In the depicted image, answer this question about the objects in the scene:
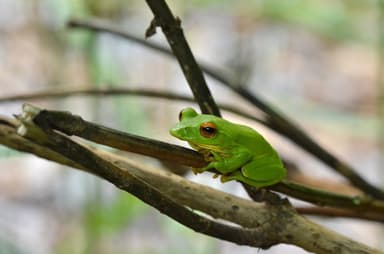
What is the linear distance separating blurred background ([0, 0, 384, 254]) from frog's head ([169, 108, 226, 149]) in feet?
1.52

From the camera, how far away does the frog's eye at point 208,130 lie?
2.02 ft

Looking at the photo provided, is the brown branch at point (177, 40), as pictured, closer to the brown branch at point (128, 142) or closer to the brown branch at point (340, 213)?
the brown branch at point (128, 142)

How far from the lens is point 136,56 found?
226 cm

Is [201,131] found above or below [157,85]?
below

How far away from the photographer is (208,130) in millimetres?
620

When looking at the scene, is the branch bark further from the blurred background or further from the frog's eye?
the blurred background

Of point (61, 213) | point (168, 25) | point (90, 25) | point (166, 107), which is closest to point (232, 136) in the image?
point (168, 25)

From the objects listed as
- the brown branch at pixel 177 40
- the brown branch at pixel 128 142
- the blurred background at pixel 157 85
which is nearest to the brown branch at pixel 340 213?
the brown branch at pixel 128 142

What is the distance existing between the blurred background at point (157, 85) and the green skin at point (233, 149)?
47 centimetres

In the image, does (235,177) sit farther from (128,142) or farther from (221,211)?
(128,142)

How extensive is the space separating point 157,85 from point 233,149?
73.8 inches

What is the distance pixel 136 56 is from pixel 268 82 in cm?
86

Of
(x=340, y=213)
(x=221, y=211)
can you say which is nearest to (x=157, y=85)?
(x=340, y=213)

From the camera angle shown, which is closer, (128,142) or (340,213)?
(128,142)
